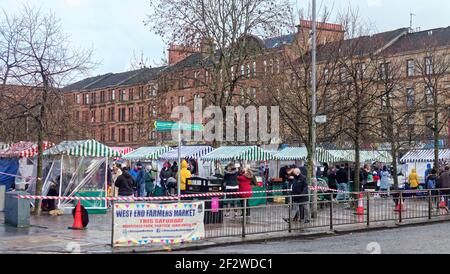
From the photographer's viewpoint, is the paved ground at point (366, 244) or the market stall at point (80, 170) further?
the market stall at point (80, 170)

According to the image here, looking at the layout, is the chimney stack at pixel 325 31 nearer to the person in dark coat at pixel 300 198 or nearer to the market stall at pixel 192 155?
the person in dark coat at pixel 300 198

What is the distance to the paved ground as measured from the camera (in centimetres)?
1254

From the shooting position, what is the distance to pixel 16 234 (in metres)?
15.7

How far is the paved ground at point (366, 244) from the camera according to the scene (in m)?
12.5

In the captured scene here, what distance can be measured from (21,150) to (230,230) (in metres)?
14.2

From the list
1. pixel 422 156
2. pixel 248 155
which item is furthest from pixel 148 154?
pixel 422 156

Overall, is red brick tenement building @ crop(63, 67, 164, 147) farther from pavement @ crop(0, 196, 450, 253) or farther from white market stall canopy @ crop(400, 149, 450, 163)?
pavement @ crop(0, 196, 450, 253)

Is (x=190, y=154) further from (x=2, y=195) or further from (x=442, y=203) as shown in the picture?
(x=442, y=203)

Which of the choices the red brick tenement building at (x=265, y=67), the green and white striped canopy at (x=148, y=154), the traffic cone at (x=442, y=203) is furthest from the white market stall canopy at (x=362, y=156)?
the traffic cone at (x=442, y=203)

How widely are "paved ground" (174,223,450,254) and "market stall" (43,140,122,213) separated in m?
10.0

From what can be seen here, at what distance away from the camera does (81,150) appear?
74.5ft

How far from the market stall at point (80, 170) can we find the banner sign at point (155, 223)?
8830mm

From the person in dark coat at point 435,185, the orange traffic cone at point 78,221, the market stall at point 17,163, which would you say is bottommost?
the orange traffic cone at point 78,221
